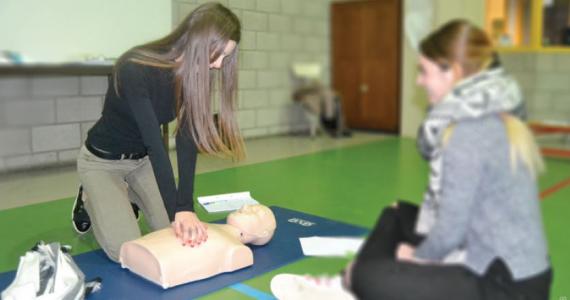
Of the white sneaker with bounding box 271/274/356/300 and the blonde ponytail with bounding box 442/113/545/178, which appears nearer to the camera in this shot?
the blonde ponytail with bounding box 442/113/545/178

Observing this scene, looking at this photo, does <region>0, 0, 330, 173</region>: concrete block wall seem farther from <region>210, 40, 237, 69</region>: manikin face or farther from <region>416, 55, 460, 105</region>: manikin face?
<region>416, 55, 460, 105</region>: manikin face

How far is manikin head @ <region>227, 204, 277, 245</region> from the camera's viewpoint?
85.2 inches

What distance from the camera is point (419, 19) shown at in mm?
2943

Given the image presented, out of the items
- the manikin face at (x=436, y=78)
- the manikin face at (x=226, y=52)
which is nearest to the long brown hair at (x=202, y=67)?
the manikin face at (x=226, y=52)

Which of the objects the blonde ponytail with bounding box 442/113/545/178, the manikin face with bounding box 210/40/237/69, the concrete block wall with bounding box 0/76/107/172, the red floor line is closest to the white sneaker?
the blonde ponytail with bounding box 442/113/545/178

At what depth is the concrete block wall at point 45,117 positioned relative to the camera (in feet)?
9.13

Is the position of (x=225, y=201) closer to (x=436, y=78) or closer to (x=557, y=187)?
(x=436, y=78)

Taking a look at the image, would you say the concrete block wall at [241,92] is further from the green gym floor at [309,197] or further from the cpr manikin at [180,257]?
the cpr manikin at [180,257]

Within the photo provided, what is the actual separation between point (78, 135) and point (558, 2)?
4.28 meters

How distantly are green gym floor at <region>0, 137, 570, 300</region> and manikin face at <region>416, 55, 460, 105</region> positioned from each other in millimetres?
447

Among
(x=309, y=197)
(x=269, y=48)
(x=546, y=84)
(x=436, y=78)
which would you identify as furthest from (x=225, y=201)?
(x=546, y=84)

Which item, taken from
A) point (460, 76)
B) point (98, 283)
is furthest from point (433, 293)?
point (98, 283)

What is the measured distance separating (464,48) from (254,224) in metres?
1.31

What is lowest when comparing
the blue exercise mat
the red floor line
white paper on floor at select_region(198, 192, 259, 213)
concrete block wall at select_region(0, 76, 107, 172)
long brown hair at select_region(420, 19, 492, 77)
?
the blue exercise mat
